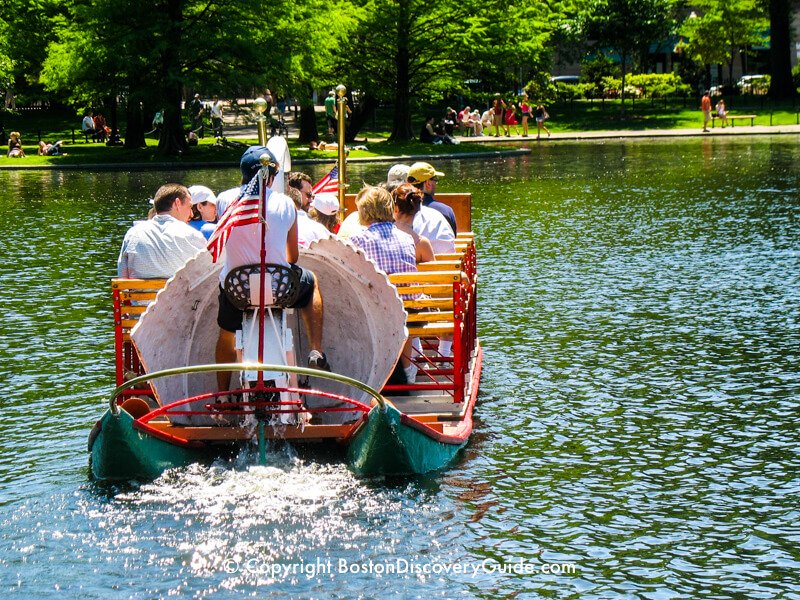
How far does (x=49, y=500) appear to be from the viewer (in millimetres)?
9391

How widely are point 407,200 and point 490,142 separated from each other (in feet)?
147

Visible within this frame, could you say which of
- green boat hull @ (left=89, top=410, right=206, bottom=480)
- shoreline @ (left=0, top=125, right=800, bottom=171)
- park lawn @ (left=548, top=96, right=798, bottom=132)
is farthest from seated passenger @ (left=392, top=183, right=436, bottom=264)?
park lawn @ (left=548, top=96, right=798, bottom=132)

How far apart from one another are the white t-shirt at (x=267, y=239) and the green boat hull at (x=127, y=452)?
1.28 meters

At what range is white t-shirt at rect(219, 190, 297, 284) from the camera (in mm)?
9125

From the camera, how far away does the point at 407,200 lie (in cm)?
1160

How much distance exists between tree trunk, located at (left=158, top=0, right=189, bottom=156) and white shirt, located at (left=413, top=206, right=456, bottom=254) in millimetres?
34243

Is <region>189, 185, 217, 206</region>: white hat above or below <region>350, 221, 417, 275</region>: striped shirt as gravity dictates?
above

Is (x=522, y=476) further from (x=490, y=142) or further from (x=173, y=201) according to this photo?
(x=490, y=142)

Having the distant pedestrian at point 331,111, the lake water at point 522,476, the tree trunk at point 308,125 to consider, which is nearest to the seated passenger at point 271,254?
the lake water at point 522,476

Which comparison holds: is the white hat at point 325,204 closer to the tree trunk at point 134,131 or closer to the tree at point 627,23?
the tree trunk at point 134,131

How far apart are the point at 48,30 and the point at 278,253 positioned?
53352mm

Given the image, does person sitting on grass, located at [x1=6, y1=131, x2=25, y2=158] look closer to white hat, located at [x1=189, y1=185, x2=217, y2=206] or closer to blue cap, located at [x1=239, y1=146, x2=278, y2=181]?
white hat, located at [x1=189, y1=185, x2=217, y2=206]

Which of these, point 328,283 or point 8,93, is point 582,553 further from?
point 8,93

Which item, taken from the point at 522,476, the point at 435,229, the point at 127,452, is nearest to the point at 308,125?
the point at 435,229
